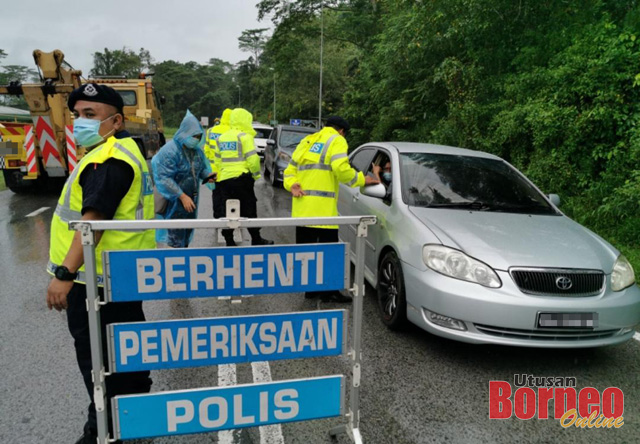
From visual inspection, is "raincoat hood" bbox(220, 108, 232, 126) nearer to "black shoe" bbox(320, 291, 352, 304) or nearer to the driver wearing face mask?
the driver wearing face mask

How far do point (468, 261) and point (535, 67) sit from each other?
7.03m

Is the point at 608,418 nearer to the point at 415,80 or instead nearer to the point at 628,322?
the point at 628,322

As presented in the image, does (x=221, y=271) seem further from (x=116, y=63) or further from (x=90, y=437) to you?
(x=116, y=63)

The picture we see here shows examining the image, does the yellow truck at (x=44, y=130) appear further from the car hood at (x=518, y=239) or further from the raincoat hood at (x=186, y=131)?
the car hood at (x=518, y=239)

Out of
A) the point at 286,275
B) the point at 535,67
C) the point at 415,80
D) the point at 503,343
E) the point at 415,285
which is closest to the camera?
the point at 286,275

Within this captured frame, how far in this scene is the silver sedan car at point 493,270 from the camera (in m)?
3.26

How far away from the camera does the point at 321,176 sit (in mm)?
4465

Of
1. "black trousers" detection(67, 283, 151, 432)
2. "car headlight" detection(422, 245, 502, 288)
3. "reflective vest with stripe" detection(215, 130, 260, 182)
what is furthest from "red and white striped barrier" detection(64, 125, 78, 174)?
"car headlight" detection(422, 245, 502, 288)

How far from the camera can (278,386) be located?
2268mm

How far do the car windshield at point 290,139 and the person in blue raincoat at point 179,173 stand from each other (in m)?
8.15

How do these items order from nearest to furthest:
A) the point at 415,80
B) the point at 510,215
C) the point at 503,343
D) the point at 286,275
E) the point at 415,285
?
the point at 286,275 → the point at 503,343 → the point at 415,285 → the point at 510,215 → the point at 415,80

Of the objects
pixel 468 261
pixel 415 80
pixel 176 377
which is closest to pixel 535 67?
pixel 415 80

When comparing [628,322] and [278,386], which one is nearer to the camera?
[278,386]

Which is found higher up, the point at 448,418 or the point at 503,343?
the point at 503,343
